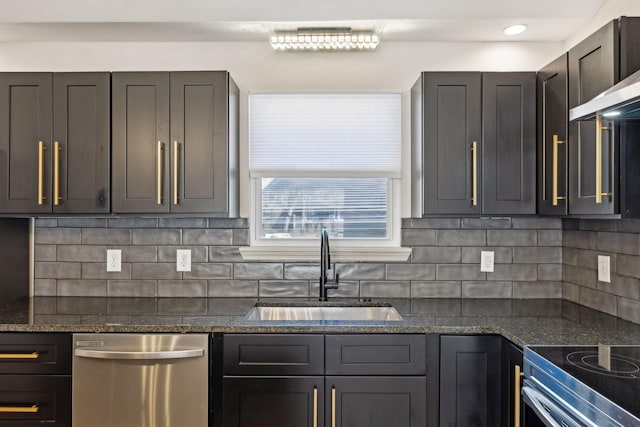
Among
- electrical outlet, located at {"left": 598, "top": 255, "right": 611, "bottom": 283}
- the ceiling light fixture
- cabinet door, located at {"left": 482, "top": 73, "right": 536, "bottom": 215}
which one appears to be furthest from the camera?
the ceiling light fixture

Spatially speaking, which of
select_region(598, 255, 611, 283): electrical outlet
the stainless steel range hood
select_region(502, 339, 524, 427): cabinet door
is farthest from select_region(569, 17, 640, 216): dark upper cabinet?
select_region(502, 339, 524, 427): cabinet door

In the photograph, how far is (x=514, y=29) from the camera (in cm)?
242

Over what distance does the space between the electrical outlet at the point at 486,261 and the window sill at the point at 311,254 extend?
0.44 m

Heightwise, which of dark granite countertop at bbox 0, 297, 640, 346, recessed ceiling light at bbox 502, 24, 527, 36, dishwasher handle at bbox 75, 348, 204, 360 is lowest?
dishwasher handle at bbox 75, 348, 204, 360

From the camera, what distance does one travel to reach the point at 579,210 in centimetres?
195

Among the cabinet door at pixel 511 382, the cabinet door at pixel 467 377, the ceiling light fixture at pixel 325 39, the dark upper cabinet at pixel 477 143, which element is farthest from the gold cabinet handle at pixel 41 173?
the cabinet door at pixel 511 382

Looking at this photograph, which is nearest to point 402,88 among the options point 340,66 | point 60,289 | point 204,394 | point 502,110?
point 340,66

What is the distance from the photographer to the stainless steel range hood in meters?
1.35

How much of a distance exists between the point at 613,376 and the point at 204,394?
1.58 meters

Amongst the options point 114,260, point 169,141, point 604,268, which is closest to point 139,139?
point 169,141

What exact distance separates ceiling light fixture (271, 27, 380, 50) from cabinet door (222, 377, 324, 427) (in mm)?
1775

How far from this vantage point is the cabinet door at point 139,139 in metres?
2.30

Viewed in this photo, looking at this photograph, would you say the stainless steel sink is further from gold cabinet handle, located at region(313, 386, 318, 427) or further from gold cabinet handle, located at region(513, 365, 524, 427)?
gold cabinet handle, located at region(513, 365, 524, 427)

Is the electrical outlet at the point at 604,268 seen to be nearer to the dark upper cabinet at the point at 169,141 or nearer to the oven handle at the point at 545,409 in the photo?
the oven handle at the point at 545,409
